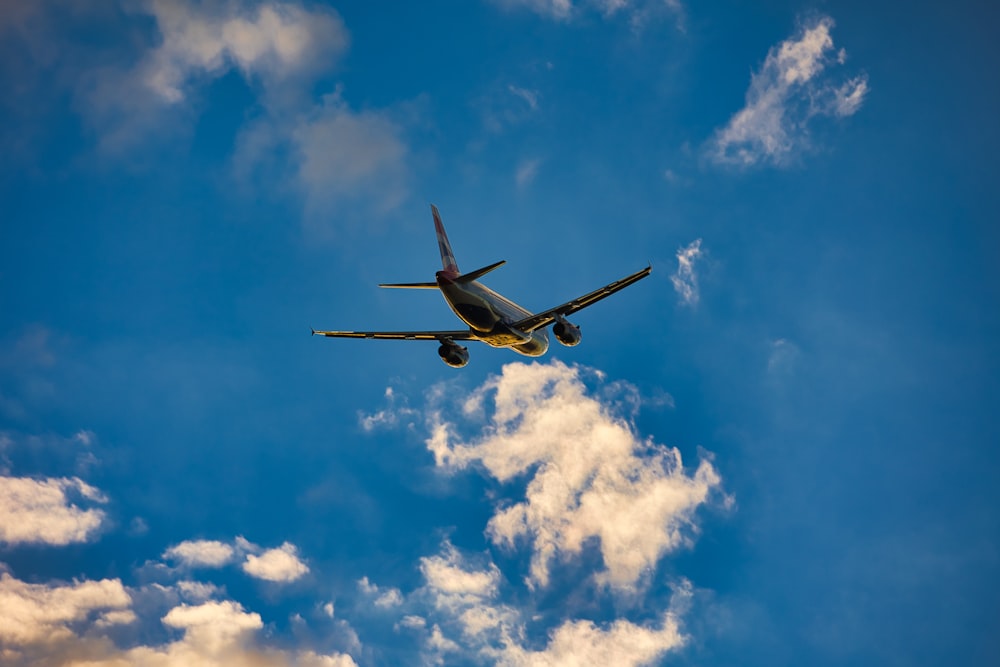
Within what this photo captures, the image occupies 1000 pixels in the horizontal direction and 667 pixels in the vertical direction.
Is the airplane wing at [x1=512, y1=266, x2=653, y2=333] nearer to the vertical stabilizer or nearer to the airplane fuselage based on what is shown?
the airplane fuselage

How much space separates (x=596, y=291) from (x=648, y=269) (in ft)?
14.3

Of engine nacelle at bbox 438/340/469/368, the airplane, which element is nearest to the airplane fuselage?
the airplane

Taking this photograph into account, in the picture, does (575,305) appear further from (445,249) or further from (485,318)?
(445,249)

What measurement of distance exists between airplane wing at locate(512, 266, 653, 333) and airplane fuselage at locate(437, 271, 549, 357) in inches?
37.4

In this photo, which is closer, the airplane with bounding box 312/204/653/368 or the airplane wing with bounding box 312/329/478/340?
the airplane with bounding box 312/204/653/368

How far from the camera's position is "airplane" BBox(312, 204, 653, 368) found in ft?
193

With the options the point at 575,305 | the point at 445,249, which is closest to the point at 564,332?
the point at 575,305

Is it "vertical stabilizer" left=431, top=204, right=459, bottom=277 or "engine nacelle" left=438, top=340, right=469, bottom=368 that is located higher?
"vertical stabilizer" left=431, top=204, right=459, bottom=277

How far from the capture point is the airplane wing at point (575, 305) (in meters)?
55.4

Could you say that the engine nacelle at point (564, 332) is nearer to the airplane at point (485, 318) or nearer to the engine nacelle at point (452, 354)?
the airplane at point (485, 318)

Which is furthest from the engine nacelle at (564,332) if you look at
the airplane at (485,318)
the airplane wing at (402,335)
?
the airplane wing at (402,335)

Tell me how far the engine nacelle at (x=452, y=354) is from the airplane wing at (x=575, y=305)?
25.5 ft

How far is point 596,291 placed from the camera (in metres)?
57.3

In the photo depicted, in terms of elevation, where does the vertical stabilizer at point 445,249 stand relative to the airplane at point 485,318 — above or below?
above
